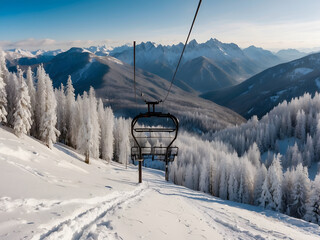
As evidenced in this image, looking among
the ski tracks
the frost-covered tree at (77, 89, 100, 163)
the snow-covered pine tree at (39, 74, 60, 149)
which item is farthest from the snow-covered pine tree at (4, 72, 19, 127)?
the ski tracks

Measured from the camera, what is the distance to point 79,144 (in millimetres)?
46656

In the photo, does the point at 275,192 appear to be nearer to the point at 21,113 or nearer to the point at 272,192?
the point at 272,192

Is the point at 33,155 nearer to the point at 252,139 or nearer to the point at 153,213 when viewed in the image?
the point at 153,213

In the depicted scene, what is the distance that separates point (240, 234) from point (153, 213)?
646cm

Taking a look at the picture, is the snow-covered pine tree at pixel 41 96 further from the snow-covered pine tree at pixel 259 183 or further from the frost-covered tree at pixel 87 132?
the snow-covered pine tree at pixel 259 183

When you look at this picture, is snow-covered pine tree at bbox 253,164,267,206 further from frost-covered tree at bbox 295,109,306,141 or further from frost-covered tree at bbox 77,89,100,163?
frost-covered tree at bbox 295,109,306,141

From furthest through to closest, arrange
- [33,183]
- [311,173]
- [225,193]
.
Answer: [311,173] < [225,193] < [33,183]

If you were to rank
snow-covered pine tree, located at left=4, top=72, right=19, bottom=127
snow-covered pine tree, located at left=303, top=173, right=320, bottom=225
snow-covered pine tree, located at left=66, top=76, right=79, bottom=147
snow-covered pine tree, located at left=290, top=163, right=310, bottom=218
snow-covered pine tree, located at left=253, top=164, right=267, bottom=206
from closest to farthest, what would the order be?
snow-covered pine tree, located at left=4, top=72, right=19, bottom=127, snow-covered pine tree, located at left=303, top=173, right=320, bottom=225, snow-covered pine tree, located at left=290, top=163, right=310, bottom=218, snow-covered pine tree, located at left=66, top=76, right=79, bottom=147, snow-covered pine tree, located at left=253, top=164, right=267, bottom=206

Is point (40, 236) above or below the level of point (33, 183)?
above

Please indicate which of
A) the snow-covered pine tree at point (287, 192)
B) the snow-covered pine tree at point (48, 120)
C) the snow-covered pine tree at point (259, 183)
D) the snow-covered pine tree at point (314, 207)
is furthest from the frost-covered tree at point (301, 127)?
the snow-covered pine tree at point (48, 120)

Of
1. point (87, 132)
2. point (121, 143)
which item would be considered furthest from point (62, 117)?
point (121, 143)

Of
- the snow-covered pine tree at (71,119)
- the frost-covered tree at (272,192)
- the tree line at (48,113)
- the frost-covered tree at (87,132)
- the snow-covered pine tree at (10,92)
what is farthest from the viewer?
the snow-covered pine tree at (71,119)

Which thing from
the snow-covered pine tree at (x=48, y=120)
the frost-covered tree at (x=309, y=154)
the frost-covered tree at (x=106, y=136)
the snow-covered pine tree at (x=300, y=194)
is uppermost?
the snow-covered pine tree at (x=48, y=120)

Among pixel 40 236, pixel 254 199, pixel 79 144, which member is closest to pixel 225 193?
pixel 254 199
